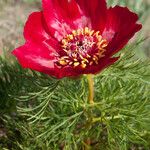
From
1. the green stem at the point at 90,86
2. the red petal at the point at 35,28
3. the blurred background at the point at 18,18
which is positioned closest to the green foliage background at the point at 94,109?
the green stem at the point at 90,86

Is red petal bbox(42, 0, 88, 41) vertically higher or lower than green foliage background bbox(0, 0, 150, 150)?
higher

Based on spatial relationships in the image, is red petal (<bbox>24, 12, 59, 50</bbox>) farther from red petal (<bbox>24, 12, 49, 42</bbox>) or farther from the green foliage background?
the green foliage background

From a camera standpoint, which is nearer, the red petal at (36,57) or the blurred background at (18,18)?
the red petal at (36,57)

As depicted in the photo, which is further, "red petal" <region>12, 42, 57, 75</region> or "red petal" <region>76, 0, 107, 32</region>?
"red petal" <region>76, 0, 107, 32</region>

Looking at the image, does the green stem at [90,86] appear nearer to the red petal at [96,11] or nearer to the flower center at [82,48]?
the flower center at [82,48]

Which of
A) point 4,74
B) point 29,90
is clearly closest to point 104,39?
point 29,90

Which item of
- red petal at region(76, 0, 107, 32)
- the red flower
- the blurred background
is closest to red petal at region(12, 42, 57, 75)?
the red flower
